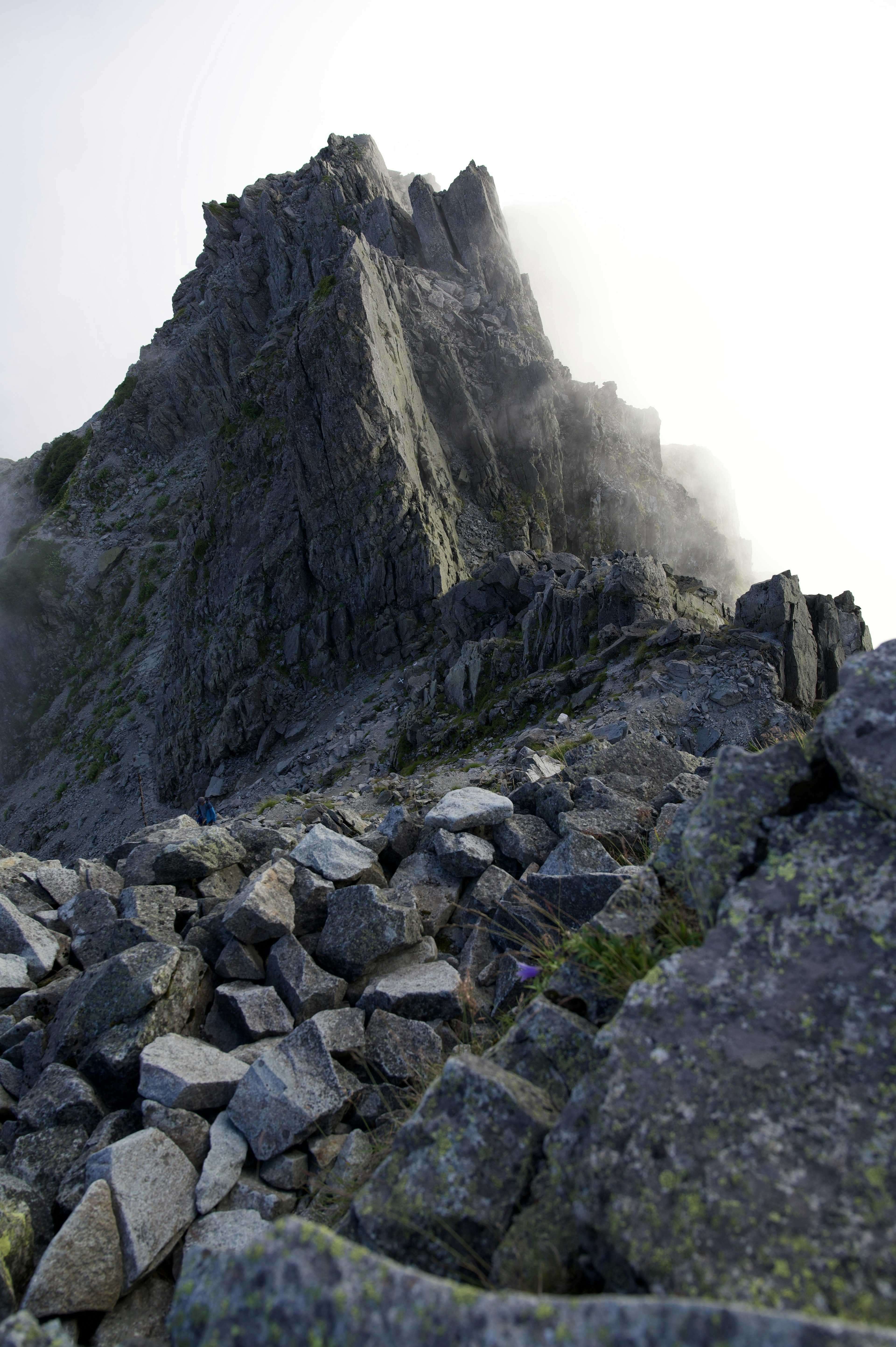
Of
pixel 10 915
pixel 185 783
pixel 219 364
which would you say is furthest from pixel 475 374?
pixel 10 915

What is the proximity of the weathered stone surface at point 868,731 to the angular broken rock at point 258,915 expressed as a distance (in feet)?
19.0

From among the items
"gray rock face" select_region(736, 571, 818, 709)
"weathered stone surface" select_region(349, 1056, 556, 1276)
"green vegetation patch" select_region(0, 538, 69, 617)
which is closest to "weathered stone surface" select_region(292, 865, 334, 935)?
"weathered stone surface" select_region(349, 1056, 556, 1276)

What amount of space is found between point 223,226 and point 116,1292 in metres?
92.7

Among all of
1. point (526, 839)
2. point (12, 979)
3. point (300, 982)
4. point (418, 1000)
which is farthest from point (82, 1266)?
point (526, 839)

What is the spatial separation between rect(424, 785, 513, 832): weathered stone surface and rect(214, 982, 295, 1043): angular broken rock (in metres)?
3.32

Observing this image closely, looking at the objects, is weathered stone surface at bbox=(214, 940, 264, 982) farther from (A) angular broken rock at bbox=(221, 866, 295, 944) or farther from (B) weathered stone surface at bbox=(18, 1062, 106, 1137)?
(B) weathered stone surface at bbox=(18, 1062, 106, 1137)

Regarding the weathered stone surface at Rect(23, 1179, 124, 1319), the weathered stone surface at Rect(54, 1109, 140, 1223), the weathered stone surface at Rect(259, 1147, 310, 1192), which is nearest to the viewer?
the weathered stone surface at Rect(23, 1179, 124, 1319)

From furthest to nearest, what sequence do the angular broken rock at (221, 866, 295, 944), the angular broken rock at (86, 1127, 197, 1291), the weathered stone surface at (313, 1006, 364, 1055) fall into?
the angular broken rock at (221, 866, 295, 944) → the weathered stone surface at (313, 1006, 364, 1055) → the angular broken rock at (86, 1127, 197, 1291)

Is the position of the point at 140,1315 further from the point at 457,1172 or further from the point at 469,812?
the point at 469,812

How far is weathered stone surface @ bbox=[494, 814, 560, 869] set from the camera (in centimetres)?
884

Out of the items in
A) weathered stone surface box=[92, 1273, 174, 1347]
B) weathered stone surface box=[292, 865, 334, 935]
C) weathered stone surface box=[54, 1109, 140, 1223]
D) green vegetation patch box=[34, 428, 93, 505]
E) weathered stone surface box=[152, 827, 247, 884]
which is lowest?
weathered stone surface box=[92, 1273, 174, 1347]

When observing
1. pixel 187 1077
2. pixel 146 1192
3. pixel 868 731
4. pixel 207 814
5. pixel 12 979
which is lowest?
pixel 207 814

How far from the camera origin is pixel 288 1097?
5.37m

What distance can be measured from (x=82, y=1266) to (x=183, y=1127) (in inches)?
42.8
